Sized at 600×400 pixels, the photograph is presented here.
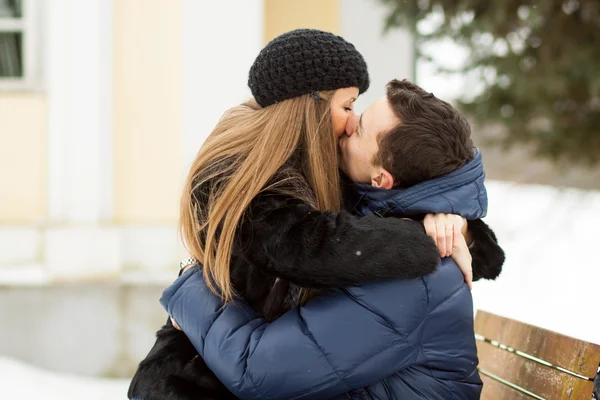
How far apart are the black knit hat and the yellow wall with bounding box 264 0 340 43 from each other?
374 centimetres

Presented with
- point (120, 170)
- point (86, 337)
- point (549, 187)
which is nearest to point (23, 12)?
point (120, 170)

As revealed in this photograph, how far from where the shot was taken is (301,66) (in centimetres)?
224

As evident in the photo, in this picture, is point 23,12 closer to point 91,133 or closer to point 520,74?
point 91,133

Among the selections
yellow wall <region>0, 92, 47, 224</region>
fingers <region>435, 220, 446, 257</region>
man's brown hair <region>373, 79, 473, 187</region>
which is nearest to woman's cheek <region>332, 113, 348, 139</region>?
man's brown hair <region>373, 79, 473, 187</region>

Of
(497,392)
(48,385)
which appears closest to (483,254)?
(497,392)

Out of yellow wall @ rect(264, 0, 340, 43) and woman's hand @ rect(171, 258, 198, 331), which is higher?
yellow wall @ rect(264, 0, 340, 43)

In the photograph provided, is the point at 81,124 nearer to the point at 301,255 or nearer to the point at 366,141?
the point at 366,141

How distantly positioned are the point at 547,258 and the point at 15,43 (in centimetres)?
647

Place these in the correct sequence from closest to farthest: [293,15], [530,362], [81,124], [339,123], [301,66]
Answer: [301,66], [339,123], [530,362], [81,124], [293,15]

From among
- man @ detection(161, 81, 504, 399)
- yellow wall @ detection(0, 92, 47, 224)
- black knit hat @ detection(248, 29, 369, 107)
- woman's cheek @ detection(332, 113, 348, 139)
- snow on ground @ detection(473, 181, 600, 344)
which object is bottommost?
snow on ground @ detection(473, 181, 600, 344)

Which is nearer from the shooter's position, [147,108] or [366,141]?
[366,141]

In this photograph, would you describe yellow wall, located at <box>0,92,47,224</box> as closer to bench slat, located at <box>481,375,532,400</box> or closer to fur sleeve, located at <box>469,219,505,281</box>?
bench slat, located at <box>481,375,532,400</box>

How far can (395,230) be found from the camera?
6.45ft

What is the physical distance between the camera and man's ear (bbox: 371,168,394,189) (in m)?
2.23
